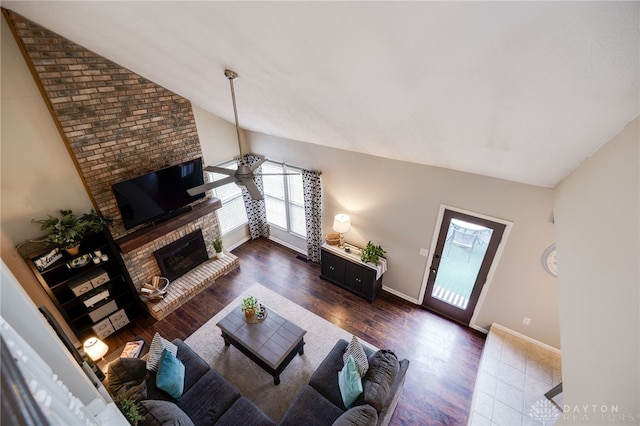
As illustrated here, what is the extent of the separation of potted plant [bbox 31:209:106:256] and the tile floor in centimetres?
545

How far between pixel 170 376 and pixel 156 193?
259 centimetres

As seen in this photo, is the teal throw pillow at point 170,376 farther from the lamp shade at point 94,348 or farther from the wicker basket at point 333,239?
the wicker basket at point 333,239

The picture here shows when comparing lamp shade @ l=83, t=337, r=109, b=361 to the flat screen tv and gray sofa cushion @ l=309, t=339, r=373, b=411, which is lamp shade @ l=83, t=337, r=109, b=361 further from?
gray sofa cushion @ l=309, t=339, r=373, b=411

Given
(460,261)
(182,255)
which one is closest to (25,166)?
(182,255)

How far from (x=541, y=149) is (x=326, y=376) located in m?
3.24

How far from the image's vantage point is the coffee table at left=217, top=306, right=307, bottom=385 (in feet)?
12.3

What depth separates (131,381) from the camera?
319 centimetres

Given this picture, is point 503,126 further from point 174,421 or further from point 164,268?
point 164,268

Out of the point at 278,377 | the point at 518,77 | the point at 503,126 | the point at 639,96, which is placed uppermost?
the point at 518,77

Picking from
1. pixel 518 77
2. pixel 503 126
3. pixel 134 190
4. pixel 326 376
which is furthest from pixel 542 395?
pixel 134 190

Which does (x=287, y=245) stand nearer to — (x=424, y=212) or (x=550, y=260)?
(x=424, y=212)


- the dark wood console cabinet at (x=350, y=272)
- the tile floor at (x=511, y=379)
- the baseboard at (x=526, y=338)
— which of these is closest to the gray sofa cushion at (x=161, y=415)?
the dark wood console cabinet at (x=350, y=272)

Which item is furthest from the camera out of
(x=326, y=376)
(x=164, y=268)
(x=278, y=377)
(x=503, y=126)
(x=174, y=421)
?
(x=164, y=268)

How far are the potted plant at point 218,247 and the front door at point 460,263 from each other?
3.98 meters
